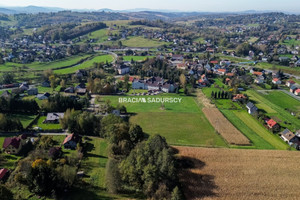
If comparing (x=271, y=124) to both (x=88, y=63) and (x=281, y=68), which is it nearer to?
(x=281, y=68)

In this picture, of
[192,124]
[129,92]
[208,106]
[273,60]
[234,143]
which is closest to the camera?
[234,143]

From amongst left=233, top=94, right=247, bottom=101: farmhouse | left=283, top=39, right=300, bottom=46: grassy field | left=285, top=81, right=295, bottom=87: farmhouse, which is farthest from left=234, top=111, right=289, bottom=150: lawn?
left=283, top=39, right=300, bottom=46: grassy field

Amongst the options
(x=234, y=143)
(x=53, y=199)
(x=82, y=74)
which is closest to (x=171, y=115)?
(x=234, y=143)

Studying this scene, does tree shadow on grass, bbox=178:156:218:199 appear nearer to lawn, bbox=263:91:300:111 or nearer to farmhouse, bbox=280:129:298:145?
farmhouse, bbox=280:129:298:145

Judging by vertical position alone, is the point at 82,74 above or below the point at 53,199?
above

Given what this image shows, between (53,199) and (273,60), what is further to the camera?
(273,60)

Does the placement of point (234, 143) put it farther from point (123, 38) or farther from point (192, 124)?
point (123, 38)

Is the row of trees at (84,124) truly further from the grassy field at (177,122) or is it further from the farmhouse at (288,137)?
the farmhouse at (288,137)
